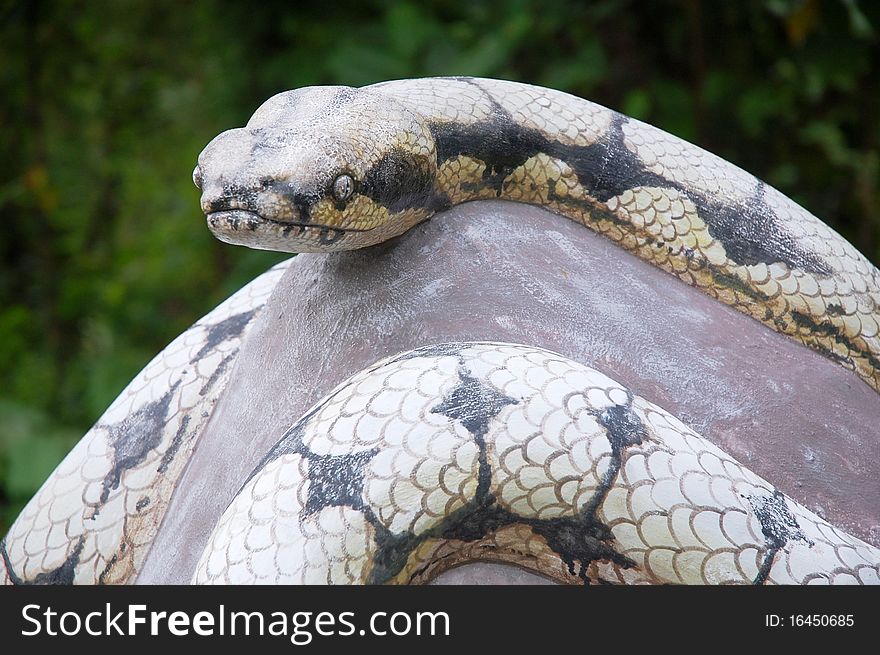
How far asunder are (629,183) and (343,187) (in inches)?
17.6

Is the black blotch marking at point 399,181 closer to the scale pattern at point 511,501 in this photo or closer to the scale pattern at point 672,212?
the scale pattern at point 672,212

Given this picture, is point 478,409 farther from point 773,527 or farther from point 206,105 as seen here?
point 206,105

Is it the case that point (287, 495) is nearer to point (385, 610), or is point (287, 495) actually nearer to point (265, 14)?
point (385, 610)

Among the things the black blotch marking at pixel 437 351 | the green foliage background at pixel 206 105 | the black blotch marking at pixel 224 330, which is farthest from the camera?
the green foliage background at pixel 206 105

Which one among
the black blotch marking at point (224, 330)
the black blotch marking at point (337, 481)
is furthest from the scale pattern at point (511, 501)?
the black blotch marking at point (224, 330)

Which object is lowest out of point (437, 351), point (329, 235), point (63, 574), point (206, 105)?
point (63, 574)

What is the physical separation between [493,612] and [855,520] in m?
0.43

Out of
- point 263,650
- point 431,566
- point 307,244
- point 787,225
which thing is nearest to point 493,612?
point 431,566

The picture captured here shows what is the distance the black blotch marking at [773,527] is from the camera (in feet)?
3.29

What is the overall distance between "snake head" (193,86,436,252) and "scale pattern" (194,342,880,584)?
0.19 meters

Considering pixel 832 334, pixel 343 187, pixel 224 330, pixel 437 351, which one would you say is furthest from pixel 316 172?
pixel 832 334

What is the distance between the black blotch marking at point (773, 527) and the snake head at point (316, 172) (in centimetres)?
50

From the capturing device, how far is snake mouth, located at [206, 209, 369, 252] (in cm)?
102

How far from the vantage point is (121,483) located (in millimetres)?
1333
